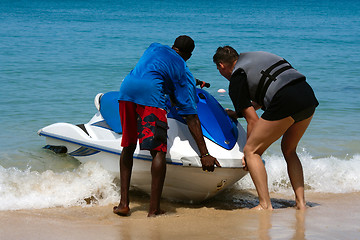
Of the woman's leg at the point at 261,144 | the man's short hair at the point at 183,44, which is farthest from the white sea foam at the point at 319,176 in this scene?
the man's short hair at the point at 183,44

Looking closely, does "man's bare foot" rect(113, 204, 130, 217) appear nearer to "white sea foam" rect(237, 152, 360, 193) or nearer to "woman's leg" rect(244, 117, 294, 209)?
"woman's leg" rect(244, 117, 294, 209)

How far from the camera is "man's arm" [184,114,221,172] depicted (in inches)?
178

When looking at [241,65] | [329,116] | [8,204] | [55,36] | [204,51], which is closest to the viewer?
[241,65]

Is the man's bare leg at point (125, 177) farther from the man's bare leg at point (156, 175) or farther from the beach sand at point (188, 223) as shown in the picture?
the man's bare leg at point (156, 175)

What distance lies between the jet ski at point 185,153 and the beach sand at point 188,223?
0.21m

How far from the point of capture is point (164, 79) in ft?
14.5

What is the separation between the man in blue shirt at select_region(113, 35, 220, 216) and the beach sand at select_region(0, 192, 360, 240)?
299 mm

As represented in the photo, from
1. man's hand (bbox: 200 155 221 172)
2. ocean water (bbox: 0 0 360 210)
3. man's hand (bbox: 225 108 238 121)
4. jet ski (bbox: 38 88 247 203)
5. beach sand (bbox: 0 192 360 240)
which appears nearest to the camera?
beach sand (bbox: 0 192 360 240)

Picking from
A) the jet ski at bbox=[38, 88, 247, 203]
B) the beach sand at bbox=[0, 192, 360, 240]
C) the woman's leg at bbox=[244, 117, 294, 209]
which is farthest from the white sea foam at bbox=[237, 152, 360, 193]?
the woman's leg at bbox=[244, 117, 294, 209]

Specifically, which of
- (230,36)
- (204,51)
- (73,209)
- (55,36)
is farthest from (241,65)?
(230,36)

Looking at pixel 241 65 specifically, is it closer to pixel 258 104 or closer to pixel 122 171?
pixel 258 104

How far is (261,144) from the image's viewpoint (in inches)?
178

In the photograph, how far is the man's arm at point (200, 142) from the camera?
178 inches

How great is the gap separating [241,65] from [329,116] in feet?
19.0
